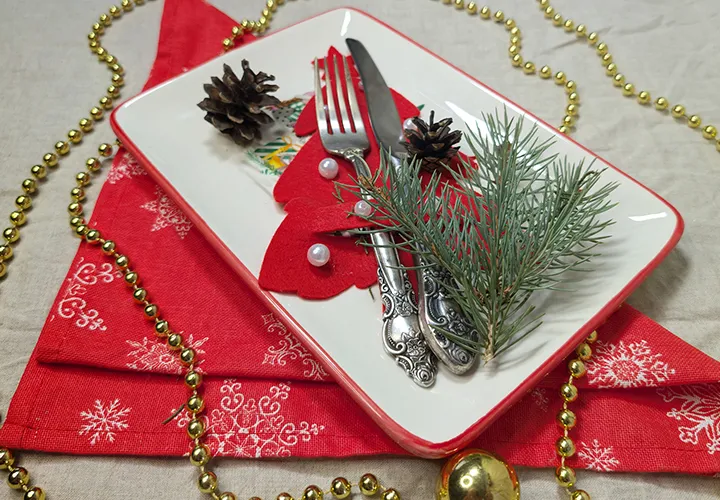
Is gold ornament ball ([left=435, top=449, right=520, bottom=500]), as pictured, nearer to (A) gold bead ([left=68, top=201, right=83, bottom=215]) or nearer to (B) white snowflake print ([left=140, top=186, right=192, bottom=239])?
(B) white snowflake print ([left=140, top=186, right=192, bottom=239])

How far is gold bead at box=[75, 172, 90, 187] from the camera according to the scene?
0.65 metres

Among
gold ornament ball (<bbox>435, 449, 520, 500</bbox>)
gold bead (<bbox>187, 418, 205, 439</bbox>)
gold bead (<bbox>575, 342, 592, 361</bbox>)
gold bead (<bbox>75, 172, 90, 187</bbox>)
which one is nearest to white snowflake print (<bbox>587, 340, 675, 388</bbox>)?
gold bead (<bbox>575, 342, 592, 361</bbox>)

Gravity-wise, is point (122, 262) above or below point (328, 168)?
below

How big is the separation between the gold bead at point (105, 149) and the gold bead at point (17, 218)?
113mm

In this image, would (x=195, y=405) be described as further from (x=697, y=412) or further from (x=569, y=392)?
(x=697, y=412)

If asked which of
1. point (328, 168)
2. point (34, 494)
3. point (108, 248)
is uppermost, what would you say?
Answer: point (328, 168)

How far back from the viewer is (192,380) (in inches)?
19.3

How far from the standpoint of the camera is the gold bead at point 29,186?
64 centimetres

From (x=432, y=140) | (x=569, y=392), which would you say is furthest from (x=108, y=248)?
(x=569, y=392)

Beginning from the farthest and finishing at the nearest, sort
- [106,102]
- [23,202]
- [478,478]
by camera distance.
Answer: [106,102]
[23,202]
[478,478]

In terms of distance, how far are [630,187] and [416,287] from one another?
0.24 metres

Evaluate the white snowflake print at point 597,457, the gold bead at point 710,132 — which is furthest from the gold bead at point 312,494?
the gold bead at point 710,132

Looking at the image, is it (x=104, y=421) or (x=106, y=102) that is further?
(x=106, y=102)

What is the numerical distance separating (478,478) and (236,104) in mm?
439
